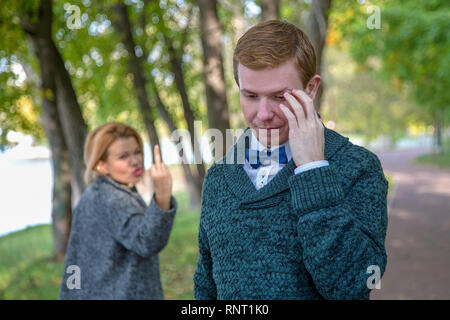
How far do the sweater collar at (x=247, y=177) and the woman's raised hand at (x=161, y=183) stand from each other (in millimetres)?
1027

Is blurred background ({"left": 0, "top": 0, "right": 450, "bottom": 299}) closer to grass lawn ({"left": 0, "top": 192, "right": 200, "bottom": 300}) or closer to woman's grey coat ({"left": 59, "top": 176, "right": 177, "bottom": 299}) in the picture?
grass lawn ({"left": 0, "top": 192, "right": 200, "bottom": 300})

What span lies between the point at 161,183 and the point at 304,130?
1.50 meters

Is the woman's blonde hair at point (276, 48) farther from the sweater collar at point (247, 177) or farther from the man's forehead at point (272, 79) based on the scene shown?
the sweater collar at point (247, 177)

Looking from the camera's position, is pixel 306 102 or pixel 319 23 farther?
pixel 319 23

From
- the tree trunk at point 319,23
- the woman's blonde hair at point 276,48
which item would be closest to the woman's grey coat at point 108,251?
the woman's blonde hair at point 276,48

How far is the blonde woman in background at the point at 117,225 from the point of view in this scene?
2686 mm

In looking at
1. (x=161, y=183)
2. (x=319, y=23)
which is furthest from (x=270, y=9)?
(x=161, y=183)

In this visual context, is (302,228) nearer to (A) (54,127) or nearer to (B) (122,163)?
(B) (122,163)

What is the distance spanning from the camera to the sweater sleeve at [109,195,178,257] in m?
2.63

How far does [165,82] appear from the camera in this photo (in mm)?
12688

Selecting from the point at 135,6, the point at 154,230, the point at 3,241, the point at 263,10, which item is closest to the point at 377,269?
the point at 154,230

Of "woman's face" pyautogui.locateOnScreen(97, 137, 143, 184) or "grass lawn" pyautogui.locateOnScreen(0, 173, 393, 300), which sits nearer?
"woman's face" pyautogui.locateOnScreen(97, 137, 143, 184)

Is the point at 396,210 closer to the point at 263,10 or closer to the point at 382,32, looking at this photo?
the point at 382,32

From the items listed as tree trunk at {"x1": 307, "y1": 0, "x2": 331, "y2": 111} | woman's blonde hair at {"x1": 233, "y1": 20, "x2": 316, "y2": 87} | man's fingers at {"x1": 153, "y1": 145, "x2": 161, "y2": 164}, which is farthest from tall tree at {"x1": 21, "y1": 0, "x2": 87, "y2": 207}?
woman's blonde hair at {"x1": 233, "y1": 20, "x2": 316, "y2": 87}
